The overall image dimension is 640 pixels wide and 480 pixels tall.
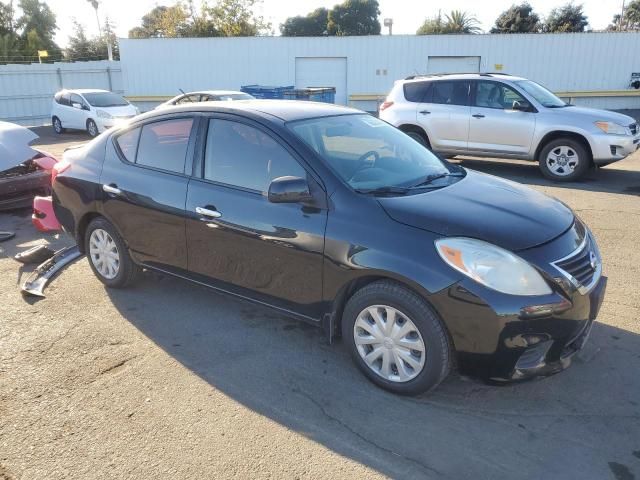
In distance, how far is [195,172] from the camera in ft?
12.9

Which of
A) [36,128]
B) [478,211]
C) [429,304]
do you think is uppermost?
[478,211]

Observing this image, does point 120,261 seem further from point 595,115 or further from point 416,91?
point 595,115

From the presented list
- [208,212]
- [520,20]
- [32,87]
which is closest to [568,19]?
[520,20]

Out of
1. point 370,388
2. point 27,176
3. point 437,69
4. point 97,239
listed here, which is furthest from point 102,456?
point 437,69

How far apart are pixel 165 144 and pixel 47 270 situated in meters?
2.02

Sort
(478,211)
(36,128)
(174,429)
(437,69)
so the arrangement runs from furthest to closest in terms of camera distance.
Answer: (437,69), (36,128), (478,211), (174,429)

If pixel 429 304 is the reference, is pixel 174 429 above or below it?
below

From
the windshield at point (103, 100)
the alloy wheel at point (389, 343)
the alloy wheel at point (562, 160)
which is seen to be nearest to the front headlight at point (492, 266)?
the alloy wheel at point (389, 343)

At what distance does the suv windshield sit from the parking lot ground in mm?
1208

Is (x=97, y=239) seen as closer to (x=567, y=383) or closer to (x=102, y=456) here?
(x=102, y=456)

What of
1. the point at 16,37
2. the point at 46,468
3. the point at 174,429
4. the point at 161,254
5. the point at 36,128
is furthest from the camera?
the point at 16,37

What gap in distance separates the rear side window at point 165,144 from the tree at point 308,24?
209 feet

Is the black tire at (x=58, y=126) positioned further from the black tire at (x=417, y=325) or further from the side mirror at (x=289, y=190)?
the black tire at (x=417, y=325)

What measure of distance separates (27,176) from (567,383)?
686cm
